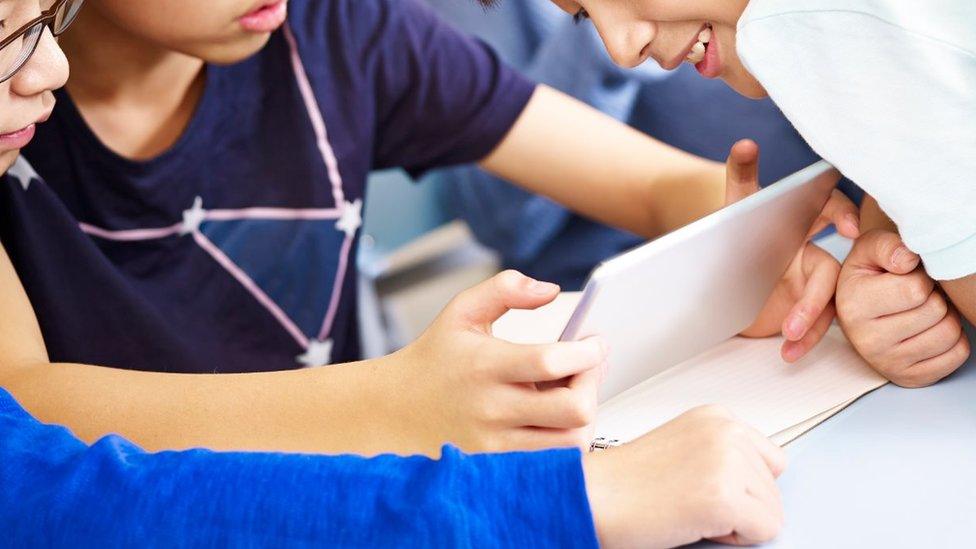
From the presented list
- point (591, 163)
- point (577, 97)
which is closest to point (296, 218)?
point (591, 163)

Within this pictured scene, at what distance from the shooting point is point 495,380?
542 millimetres

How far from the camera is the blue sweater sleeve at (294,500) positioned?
483 millimetres

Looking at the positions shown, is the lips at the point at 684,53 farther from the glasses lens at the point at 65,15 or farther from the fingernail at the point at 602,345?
the glasses lens at the point at 65,15

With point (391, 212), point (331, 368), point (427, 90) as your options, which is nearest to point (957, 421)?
point (331, 368)

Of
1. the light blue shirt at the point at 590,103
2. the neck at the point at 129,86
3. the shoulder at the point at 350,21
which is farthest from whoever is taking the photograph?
the light blue shirt at the point at 590,103

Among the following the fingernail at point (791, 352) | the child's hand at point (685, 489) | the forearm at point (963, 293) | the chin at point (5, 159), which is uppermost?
the chin at point (5, 159)

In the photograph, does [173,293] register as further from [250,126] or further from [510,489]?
[510,489]

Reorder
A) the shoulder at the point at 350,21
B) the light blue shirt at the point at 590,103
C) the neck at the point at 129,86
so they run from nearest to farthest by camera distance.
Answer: the neck at the point at 129,86
the shoulder at the point at 350,21
the light blue shirt at the point at 590,103

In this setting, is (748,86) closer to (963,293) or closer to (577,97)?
(963,293)

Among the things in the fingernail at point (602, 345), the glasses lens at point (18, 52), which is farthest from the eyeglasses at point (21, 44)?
the fingernail at point (602, 345)

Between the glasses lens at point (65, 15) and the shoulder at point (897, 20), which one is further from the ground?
the glasses lens at point (65, 15)

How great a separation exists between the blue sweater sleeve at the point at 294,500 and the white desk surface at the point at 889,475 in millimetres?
119

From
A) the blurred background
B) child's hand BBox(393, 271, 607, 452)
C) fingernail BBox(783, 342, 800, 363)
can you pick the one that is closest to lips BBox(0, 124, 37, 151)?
child's hand BBox(393, 271, 607, 452)

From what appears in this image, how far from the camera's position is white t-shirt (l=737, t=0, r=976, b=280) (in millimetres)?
538
